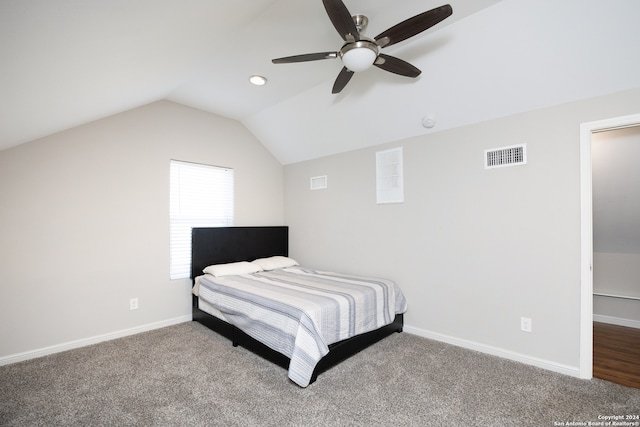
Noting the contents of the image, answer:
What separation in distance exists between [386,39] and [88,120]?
2879 millimetres

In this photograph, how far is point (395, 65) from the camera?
207 centimetres

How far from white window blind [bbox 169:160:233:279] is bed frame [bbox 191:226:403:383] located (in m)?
0.18

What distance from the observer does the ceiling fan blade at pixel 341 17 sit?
150 centimetres

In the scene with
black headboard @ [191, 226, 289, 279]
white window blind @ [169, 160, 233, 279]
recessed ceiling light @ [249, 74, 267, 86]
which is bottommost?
black headboard @ [191, 226, 289, 279]

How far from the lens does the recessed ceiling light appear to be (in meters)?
2.98

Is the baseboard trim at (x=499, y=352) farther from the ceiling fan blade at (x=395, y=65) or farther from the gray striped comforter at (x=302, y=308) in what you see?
the ceiling fan blade at (x=395, y=65)

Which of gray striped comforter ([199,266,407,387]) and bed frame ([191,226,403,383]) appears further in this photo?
bed frame ([191,226,403,383])

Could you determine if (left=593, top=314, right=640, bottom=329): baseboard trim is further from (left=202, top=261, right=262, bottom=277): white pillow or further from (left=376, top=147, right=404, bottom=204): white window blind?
(left=202, top=261, right=262, bottom=277): white pillow

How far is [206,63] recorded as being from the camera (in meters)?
2.69

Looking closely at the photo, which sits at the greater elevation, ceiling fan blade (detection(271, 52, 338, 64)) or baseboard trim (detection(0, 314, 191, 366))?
ceiling fan blade (detection(271, 52, 338, 64))

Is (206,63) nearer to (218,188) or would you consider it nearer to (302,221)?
(218,188)

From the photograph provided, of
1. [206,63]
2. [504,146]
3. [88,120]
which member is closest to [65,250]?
[88,120]

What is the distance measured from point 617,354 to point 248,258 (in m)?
4.04

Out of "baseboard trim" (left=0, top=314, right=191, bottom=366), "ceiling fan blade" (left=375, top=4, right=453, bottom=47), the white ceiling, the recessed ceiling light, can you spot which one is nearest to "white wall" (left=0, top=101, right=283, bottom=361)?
"baseboard trim" (left=0, top=314, right=191, bottom=366)
